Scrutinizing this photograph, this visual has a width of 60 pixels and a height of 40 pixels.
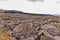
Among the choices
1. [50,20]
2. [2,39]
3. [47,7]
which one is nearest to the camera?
[2,39]

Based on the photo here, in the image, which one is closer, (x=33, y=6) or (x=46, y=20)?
(x=46, y=20)

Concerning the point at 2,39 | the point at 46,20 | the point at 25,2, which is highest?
the point at 25,2

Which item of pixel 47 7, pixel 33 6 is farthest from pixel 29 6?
pixel 47 7

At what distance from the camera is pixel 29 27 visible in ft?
2.85

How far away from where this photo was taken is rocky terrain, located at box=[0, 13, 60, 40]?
81cm

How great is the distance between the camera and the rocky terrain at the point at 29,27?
806 millimetres

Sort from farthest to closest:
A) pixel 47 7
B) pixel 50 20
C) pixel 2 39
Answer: pixel 47 7, pixel 50 20, pixel 2 39

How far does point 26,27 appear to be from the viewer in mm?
865

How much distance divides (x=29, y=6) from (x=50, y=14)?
19 centimetres

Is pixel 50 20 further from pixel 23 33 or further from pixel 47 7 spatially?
pixel 23 33

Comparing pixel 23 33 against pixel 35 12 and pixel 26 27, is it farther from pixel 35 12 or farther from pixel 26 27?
pixel 35 12

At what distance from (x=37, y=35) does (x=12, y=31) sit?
0.52 ft

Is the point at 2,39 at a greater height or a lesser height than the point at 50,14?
lesser

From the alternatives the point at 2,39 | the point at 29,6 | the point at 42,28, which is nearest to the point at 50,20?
the point at 42,28
